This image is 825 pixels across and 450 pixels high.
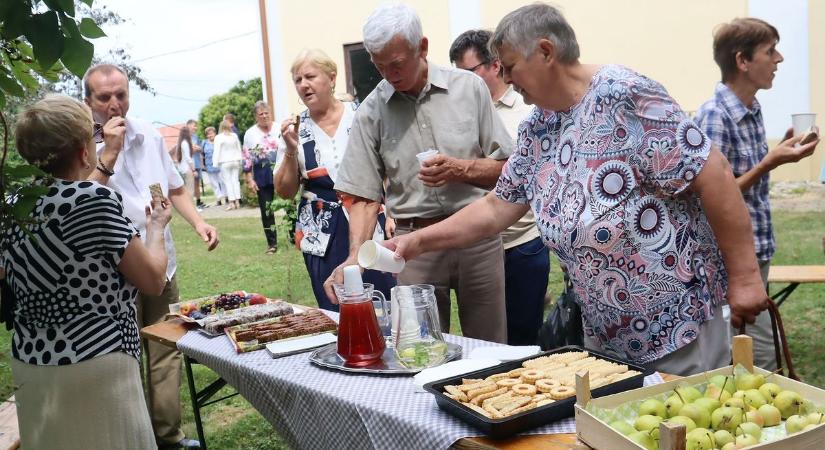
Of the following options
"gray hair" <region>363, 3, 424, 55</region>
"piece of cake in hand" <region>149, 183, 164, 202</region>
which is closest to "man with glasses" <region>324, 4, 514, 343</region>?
"gray hair" <region>363, 3, 424, 55</region>

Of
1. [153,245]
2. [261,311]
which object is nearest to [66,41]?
[153,245]

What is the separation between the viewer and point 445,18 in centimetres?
1342

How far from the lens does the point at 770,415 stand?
4.45 feet

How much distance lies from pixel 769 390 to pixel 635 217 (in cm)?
59

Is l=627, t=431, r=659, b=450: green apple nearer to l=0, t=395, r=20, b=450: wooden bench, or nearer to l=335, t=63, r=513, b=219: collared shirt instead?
l=335, t=63, r=513, b=219: collared shirt

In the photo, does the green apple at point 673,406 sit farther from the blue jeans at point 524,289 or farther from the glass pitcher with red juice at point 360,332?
the blue jeans at point 524,289

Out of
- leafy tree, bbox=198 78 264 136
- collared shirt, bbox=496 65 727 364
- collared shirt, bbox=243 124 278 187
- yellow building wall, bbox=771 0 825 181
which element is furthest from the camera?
leafy tree, bbox=198 78 264 136

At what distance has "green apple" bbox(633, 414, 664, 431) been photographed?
1.30 meters

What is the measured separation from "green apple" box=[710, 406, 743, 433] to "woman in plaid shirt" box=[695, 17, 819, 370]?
189 centimetres

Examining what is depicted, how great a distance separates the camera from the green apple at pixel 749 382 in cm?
147

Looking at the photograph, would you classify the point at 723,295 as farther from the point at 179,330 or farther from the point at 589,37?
the point at 589,37

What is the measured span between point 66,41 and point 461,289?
189 cm

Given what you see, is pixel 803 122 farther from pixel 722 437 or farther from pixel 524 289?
pixel 722 437

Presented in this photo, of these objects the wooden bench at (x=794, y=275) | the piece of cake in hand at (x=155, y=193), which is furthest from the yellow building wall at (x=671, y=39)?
the piece of cake in hand at (x=155, y=193)
